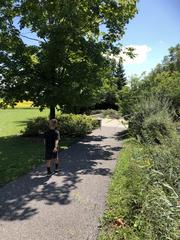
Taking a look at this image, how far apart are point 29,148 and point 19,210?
25.7 feet

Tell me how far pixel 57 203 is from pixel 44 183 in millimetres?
1641

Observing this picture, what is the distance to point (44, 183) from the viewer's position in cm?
873

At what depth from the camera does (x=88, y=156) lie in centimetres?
1288

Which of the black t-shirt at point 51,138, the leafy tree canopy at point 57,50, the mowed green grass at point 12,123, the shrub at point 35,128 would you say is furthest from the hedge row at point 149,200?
the mowed green grass at point 12,123

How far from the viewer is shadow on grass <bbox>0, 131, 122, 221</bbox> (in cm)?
686

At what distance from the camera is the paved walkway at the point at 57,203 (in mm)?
5711

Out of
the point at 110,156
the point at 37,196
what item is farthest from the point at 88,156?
the point at 37,196

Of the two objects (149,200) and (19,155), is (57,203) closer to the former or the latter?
(149,200)

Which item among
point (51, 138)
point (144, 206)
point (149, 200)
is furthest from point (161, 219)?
point (51, 138)

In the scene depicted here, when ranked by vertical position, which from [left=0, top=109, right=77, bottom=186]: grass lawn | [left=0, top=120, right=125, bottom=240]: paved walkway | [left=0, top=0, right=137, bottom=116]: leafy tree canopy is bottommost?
[left=0, top=120, right=125, bottom=240]: paved walkway

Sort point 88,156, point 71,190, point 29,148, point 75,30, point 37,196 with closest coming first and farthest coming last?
point 37,196 < point 71,190 < point 88,156 < point 29,148 < point 75,30

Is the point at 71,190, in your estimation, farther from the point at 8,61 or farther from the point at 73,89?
the point at 8,61

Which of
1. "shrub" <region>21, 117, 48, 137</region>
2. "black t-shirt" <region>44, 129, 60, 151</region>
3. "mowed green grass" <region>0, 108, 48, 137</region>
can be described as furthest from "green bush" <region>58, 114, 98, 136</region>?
"black t-shirt" <region>44, 129, 60, 151</region>

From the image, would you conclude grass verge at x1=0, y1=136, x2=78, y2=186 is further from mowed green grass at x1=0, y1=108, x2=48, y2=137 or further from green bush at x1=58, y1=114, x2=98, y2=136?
mowed green grass at x1=0, y1=108, x2=48, y2=137
